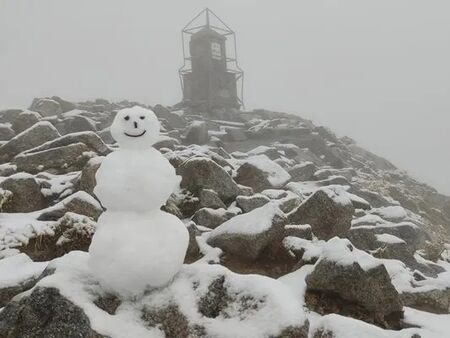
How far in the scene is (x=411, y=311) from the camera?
7133mm

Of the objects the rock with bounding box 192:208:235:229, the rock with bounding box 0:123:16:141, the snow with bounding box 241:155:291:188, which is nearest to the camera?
the rock with bounding box 192:208:235:229

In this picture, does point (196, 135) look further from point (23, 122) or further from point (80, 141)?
point (80, 141)

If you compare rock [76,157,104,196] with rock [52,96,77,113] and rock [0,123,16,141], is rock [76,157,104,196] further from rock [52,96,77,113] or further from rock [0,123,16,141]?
rock [52,96,77,113]

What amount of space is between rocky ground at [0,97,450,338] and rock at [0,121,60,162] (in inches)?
1.5

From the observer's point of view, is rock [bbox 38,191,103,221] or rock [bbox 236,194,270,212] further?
rock [bbox 236,194,270,212]

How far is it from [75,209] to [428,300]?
7179 mm

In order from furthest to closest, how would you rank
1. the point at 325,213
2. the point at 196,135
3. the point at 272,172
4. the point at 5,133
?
the point at 196,135
the point at 5,133
the point at 272,172
the point at 325,213

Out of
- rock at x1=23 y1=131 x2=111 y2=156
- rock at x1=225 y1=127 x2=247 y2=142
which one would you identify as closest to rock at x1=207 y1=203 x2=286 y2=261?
rock at x1=23 y1=131 x2=111 y2=156

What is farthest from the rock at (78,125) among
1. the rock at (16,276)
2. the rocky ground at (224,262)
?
the rock at (16,276)

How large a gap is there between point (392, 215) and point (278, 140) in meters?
15.6

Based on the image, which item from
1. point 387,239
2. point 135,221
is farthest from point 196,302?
point 387,239

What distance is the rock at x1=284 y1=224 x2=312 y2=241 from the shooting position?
848 cm

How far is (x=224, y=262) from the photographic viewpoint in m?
7.70

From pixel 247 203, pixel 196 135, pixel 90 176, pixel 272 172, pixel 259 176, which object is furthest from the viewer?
pixel 196 135
